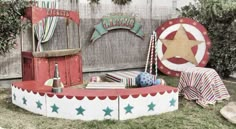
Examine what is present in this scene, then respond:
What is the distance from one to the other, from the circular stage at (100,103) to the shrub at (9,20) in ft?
5.29

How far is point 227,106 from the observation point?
4906 mm

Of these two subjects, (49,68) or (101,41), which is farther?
(101,41)

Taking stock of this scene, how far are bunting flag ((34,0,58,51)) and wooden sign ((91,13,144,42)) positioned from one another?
1165 millimetres

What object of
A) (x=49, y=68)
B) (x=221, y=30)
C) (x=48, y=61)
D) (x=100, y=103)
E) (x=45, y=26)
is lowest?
(x=100, y=103)

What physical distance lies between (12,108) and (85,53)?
3.08m

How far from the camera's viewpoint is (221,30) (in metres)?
7.74

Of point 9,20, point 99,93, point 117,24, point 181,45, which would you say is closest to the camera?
point 99,93

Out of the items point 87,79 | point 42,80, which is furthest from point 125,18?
point 42,80

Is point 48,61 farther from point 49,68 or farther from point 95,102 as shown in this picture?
point 95,102

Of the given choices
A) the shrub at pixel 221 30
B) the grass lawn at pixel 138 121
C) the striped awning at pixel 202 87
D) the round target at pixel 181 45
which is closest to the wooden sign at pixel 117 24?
the round target at pixel 181 45

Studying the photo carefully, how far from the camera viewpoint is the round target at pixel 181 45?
7.76 metres

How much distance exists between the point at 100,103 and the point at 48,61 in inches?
89.0

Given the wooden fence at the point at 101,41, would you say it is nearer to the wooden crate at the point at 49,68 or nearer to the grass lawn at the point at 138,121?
the wooden crate at the point at 49,68

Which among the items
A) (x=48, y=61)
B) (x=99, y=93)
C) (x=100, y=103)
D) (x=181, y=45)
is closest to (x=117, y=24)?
(x=181, y=45)
